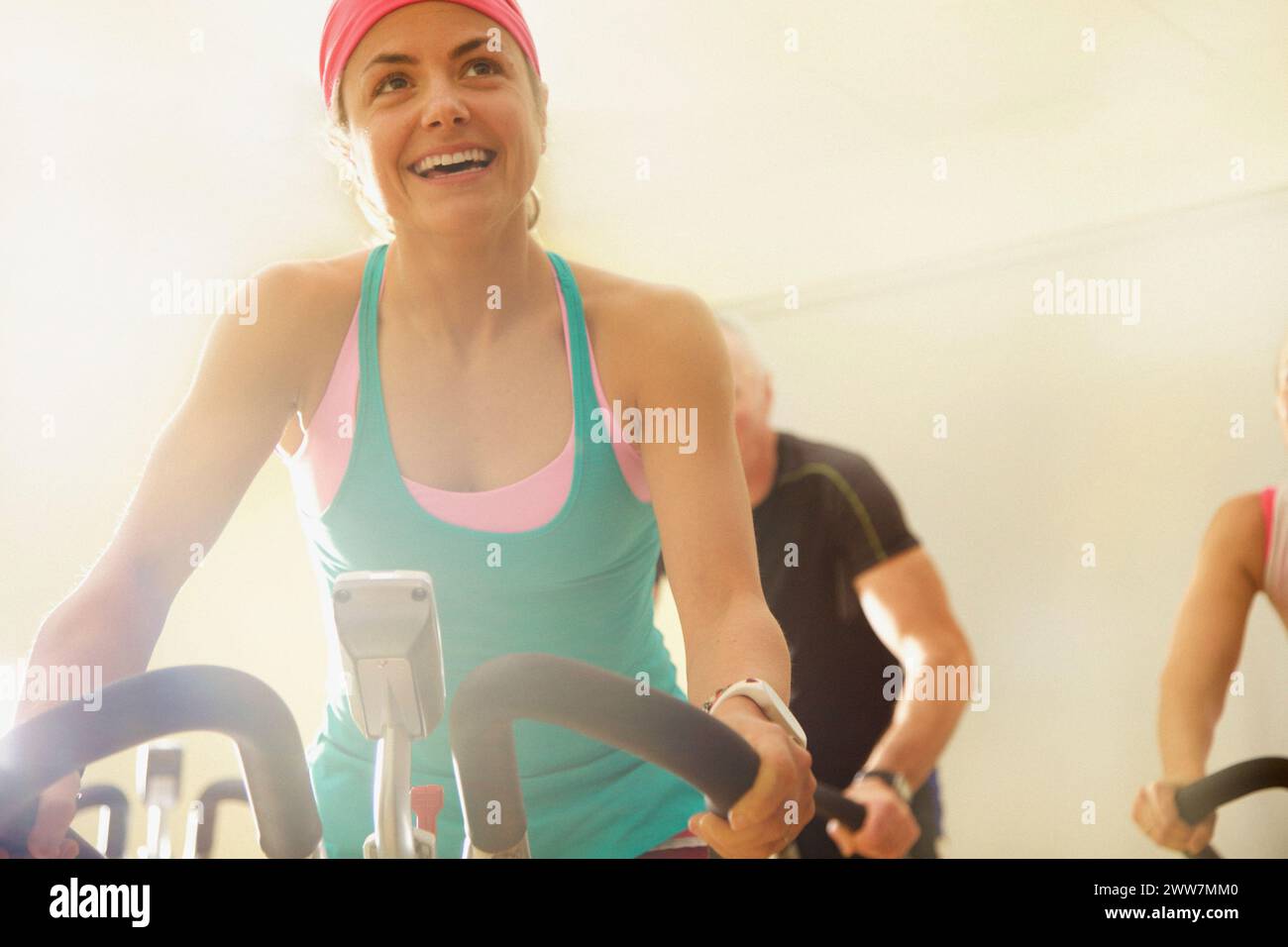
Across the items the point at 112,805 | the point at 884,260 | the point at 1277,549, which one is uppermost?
the point at 884,260

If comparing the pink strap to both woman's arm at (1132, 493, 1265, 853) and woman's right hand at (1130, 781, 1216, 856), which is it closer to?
woman's arm at (1132, 493, 1265, 853)

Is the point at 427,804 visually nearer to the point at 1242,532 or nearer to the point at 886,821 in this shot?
the point at 886,821

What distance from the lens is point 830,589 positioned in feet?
6.65

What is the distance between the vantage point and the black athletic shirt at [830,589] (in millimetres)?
1967

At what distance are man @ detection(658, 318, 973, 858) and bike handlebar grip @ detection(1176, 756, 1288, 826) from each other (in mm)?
1220

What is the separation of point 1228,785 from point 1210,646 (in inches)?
73.9

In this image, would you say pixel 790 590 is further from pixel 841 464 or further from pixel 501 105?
pixel 501 105

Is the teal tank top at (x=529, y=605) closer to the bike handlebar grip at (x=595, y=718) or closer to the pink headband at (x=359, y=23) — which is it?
the pink headband at (x=359, y=23)

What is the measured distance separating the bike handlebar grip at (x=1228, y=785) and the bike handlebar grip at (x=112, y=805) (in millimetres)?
920

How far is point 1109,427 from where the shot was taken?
3.59m

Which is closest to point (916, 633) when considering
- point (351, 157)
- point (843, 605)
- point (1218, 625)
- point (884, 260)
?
point (843, 605)

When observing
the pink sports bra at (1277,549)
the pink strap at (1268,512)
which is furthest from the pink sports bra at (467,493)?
the pink strap at (1268,512)

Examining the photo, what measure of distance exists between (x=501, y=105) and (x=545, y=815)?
50 cm
